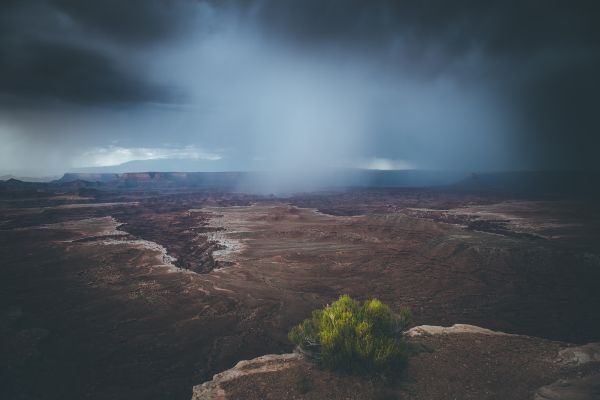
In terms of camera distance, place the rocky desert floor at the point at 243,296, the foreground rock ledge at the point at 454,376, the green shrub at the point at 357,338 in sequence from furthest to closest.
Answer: the rocky desert floor at the point at 243,296, the green shrub at the point at 357,338, the foreground rock ledge at the point at 454,376

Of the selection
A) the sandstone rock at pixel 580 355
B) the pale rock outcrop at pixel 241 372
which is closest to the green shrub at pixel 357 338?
the pale rock outcrop at pixel 241 372

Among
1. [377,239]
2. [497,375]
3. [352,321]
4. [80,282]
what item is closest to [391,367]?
[352,321]

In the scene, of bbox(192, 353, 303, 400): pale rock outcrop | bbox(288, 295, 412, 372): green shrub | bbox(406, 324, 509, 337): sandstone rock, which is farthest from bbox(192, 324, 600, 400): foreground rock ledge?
bbox(288, 295, 412, 372): green shrub

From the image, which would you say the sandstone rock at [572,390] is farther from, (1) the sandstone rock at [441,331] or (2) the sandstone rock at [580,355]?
(1) the sandstone rock at [441,331]

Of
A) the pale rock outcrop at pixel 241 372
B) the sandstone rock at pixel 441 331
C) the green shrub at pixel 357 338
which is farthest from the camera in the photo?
the sandstone rock at pixel 441 331

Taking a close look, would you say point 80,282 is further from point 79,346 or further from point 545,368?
point 545,368

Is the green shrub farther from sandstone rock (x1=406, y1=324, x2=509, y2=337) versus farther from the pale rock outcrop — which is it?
sandstone rock (x1=406, y1=324, x2=509, y2=337)

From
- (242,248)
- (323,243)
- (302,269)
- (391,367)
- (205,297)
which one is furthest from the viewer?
(323,243)

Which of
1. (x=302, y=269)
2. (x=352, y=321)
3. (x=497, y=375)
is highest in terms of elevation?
(x=352, y=321)

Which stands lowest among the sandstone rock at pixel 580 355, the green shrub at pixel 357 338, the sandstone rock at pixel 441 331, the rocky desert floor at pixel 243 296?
the rocky desert floor at pixel 243 296
